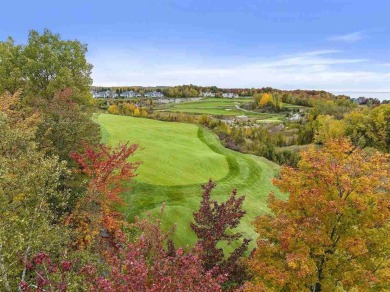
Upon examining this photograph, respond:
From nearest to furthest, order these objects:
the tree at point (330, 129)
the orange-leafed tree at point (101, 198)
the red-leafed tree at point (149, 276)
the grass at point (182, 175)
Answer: the red-leafed tree at point (149, 276) → the orange-leafed tree at point (101, 198) → the grass at point (182, 175) → the tree at point (330, 129)

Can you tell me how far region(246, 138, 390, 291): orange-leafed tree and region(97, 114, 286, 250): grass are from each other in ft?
37.0

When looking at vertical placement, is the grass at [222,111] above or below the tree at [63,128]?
below

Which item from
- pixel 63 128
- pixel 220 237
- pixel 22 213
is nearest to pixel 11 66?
pixel 63 128

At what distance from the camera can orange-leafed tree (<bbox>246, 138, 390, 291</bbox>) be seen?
16.0 meters

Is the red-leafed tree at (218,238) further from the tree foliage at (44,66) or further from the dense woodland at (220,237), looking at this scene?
Answer: the tree foliage at (44,66)

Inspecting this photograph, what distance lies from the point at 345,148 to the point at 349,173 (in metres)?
2.10

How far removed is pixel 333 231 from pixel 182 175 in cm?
2712

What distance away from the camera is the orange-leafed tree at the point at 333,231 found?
16.0m

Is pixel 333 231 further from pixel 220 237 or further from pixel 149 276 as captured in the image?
pixel 149 276

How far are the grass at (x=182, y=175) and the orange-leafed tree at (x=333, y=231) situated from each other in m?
11.3

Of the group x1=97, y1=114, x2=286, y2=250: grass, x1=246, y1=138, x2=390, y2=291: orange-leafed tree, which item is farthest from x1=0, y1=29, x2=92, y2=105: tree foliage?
x1=246, y1=138, x2=390, y2=291: orange-leafed tree

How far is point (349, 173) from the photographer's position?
16734 mm

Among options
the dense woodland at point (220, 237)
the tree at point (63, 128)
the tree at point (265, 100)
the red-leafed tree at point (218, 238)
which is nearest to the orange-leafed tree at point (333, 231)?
the dense woodland at point (220, 237)

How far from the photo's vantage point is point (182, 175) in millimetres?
43000
